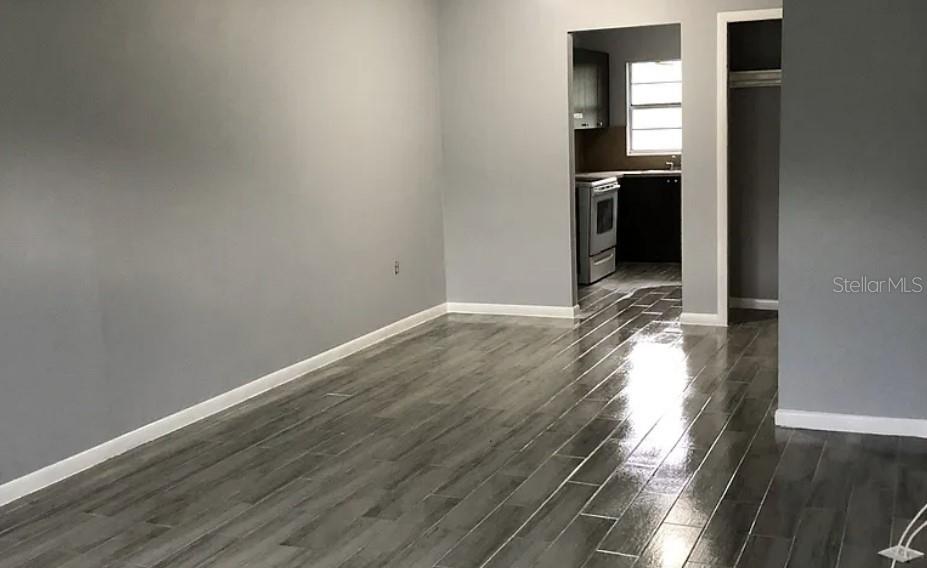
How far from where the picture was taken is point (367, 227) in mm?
6418

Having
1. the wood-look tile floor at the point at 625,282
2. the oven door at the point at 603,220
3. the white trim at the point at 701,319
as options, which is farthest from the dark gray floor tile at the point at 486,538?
the oven door at the point at 603,220

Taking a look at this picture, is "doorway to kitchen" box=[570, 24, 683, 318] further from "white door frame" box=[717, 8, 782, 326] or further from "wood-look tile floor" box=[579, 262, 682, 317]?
"white door frame" box=[717, 8, 782, 326]

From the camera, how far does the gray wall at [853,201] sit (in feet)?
13.2

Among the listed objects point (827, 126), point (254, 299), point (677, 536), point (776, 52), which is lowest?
point (677, 536)

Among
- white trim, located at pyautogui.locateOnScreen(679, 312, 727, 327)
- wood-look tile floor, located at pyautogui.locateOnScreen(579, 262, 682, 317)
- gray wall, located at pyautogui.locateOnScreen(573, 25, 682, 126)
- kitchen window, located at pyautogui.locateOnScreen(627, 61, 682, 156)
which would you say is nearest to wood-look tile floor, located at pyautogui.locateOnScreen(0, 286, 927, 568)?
white trim, located at pyautogui.locateOnScreen(679, 312, 727, 327)

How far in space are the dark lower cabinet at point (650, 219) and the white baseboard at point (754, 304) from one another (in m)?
2.18

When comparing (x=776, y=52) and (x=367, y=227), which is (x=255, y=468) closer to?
(x=367, y=227)

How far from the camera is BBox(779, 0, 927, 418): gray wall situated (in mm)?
4035

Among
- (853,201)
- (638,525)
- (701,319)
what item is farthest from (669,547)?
(701,319)

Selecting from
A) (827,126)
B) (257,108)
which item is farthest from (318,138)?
(827,126)

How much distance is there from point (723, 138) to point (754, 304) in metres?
1.37

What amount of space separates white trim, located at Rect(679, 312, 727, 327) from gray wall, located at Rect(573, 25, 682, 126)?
12.4 feet

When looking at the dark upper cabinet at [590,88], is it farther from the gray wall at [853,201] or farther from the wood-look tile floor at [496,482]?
the gray wall at [853,201]

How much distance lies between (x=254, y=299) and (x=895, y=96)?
3327 mm
